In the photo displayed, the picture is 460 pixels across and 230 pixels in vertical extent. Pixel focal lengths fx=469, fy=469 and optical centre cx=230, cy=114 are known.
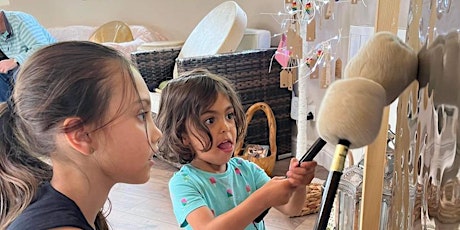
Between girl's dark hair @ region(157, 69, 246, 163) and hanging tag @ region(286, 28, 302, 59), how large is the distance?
38.4 inches

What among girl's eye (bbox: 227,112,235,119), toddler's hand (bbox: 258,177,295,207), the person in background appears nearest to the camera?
toddler's hand (bbox: 258,177,295,207)

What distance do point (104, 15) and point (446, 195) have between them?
3.79 metres

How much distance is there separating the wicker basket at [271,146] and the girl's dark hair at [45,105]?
1.51 metres

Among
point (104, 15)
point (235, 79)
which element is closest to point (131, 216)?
point (235, 79)

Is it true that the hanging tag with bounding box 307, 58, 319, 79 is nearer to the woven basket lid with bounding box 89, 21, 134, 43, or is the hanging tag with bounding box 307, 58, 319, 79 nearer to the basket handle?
A: the basket handle

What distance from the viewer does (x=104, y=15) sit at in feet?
12.6

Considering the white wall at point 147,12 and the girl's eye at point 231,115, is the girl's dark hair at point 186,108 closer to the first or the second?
the girl's eye at point 231,115

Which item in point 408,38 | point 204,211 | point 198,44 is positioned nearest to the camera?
point 408,38

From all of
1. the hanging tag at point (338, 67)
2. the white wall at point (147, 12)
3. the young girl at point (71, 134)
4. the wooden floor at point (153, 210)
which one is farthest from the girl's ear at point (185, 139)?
the white wall at point (147, 12)

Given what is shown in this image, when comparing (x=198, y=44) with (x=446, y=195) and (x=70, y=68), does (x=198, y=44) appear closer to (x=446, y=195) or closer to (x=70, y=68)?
(x=70, y=68)

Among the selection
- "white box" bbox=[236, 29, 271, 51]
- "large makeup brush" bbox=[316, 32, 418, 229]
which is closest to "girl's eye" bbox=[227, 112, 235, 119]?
"large makeup brush" bbox=[316, 32, 418, 229]

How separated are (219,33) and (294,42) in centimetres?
64

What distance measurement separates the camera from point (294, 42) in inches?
76.5

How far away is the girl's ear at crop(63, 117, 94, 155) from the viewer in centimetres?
68
